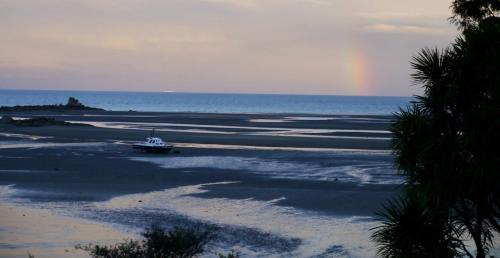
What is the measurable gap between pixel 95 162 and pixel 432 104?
30172 millimetres

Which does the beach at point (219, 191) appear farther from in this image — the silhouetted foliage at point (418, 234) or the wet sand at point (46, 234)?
the silhouetted foliage at point (418, 234)

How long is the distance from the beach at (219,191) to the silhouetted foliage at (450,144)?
1.83 meters

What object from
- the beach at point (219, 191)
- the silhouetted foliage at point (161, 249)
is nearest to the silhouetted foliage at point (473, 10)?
the beach at point (219, 191)

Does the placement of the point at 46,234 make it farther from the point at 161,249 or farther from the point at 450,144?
the point at 450,144

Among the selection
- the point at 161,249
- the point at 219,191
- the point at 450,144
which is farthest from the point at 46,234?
the point at 450,144

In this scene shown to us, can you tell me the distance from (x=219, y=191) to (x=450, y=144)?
18807 mm

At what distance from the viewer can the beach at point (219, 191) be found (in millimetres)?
17969

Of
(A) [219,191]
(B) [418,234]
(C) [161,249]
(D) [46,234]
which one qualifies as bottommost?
(D) [46,234]

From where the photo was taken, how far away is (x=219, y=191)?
26891mm

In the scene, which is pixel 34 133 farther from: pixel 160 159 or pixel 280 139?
pixel 160 159

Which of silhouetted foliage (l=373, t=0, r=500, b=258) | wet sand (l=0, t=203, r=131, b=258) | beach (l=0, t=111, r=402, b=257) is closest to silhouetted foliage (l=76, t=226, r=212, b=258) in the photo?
silhouetted foliage (l=373, t=0, r=500, b=258)

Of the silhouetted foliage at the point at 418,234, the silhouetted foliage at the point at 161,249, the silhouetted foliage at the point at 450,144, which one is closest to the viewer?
the silhouetted foliage at the point at 450,144

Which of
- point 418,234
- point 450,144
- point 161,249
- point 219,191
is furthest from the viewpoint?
point 219,191

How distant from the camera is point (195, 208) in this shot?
22.7 m
